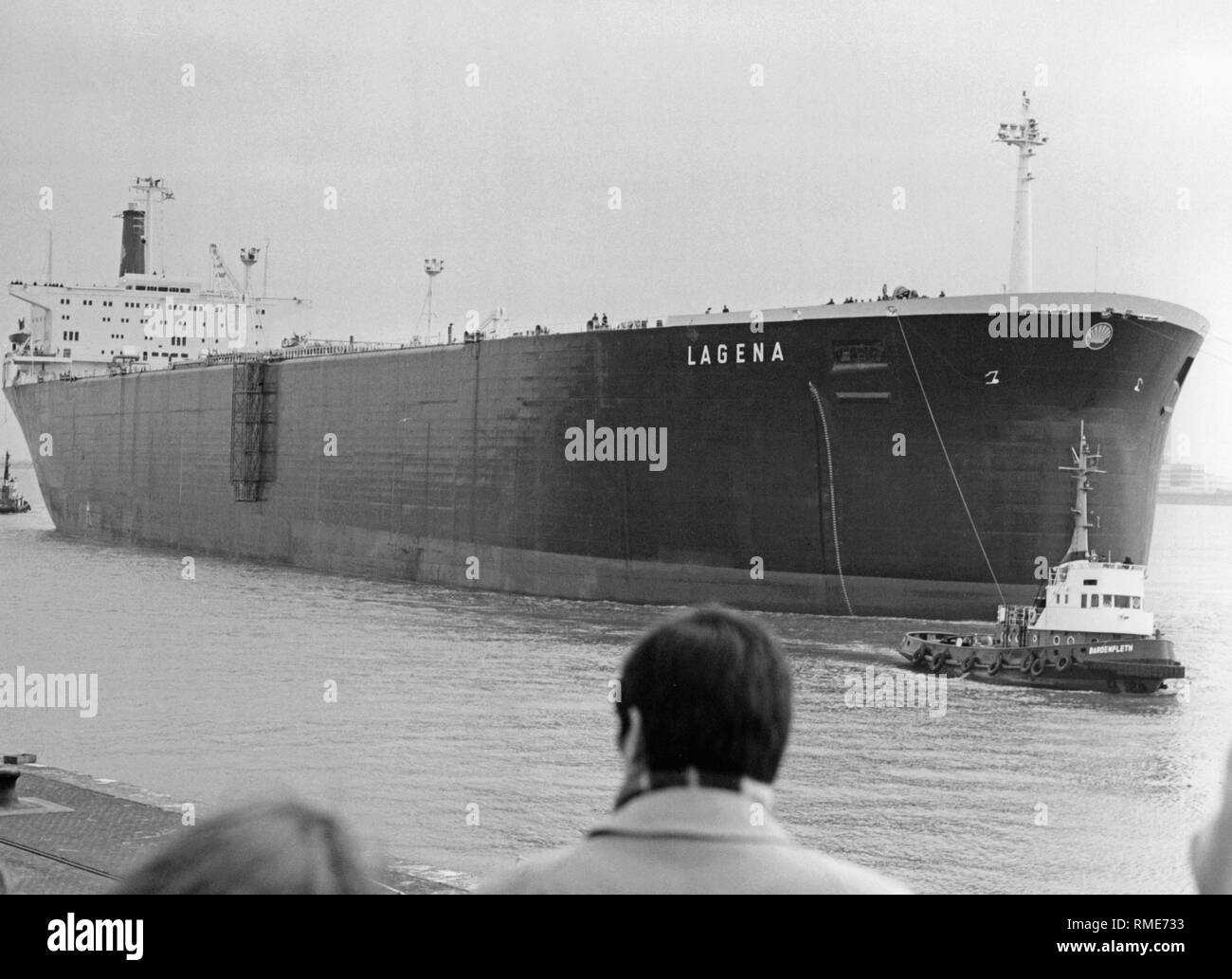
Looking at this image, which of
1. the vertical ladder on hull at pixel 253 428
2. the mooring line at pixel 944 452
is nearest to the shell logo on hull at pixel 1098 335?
the mooring line at pixel 944 452

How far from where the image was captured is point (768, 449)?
21969mm

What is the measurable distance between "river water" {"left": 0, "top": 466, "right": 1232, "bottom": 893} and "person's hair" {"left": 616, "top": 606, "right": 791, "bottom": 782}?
5.37 metres

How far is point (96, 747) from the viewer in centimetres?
1420

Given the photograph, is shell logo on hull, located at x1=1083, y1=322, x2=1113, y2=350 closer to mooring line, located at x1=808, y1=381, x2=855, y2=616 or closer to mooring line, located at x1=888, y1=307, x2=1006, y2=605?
mooring line, located at x1=888, y1=307, x2=1006, y2=605

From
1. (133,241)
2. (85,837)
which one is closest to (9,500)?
(133,241)

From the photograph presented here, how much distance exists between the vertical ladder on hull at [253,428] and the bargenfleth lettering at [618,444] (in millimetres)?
11122

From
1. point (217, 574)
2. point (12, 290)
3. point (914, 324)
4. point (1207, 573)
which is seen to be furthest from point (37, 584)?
point (1207, 573)

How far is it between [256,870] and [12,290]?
4929 centimetres

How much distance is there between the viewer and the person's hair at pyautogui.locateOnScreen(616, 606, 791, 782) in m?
1.81

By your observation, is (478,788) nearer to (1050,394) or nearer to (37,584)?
(1050,394)

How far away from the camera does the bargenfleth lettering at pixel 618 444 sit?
23.0 m
